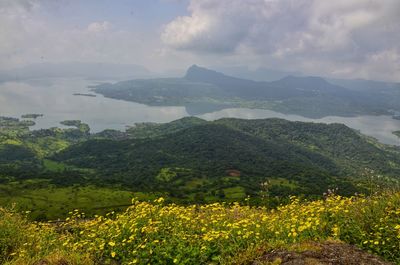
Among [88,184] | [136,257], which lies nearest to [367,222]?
[136,257]

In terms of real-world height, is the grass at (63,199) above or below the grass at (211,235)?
below

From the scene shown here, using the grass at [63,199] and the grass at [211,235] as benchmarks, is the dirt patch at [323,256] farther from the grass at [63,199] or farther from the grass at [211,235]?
the grass at [63,199]

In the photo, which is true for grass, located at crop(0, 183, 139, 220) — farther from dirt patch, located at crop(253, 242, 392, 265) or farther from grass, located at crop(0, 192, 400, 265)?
dirt patch, located at crop(253, 242, 392, 265)

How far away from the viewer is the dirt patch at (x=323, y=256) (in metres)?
7.97

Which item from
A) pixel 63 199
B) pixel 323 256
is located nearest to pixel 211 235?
pixel 323 256

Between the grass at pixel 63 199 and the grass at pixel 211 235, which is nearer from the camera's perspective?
the grass at pixel 211 235

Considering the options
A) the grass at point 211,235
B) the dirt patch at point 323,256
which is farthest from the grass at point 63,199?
the dirt patch at point 323,256

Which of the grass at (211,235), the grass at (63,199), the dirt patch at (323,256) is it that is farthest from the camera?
the grass at (63,199)

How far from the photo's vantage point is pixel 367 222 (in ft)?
33.3

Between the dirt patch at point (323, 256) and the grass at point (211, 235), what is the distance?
39 centimetres

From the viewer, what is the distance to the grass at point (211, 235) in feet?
31.1

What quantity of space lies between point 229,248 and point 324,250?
8.01 feet

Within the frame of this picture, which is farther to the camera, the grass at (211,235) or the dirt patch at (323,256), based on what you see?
the grass at (211,235)

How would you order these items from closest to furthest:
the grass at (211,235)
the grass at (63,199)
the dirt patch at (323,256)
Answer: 1. the dirt patch at (323,256)
2. the grass at (211,235)
3. the grass at (63,199)
